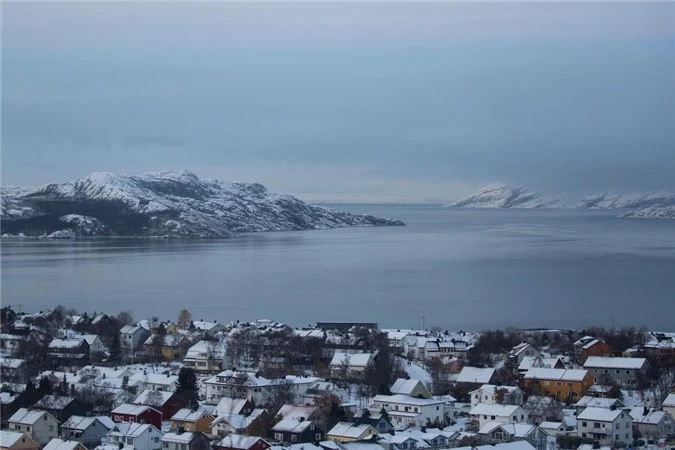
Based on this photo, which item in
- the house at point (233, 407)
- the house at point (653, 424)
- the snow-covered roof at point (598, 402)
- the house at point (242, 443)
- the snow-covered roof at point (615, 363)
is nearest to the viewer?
the house at point (242, 443)

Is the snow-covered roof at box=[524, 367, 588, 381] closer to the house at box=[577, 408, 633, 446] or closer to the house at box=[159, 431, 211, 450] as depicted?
the house at box=[577, 408, 633, 446]

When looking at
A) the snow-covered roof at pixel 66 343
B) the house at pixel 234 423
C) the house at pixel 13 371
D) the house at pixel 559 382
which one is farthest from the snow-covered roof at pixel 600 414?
the snow-covered roof at pixel 66 343

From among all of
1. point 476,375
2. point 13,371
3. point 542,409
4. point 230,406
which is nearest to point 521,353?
point 476,375

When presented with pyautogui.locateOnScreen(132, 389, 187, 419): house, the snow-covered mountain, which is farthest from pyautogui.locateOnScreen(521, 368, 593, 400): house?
the snow-covered mountain

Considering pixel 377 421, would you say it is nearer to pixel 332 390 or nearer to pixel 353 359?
pixel 332 390

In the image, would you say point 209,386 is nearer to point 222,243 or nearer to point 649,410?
point 649,410

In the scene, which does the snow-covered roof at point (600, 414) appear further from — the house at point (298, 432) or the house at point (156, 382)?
the house at point (156, 382)
